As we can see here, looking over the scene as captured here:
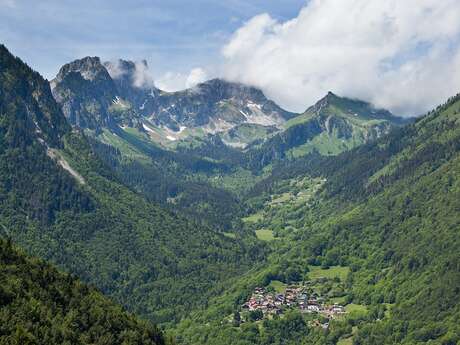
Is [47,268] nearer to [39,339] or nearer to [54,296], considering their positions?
[54,296]

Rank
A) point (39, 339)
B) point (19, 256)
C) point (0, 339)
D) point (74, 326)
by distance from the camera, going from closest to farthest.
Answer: point (0, 339), point (39, 339), point (74, 326), point (19, 256)

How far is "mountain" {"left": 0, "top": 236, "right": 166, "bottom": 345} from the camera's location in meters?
149

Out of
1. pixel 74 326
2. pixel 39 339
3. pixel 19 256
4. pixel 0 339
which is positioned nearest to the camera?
pixel 0 339

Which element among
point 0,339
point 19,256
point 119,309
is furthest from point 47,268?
point 0,339

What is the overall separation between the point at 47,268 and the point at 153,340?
105 feet

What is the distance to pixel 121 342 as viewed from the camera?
169750mm

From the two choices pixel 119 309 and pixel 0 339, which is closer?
pixel 0 339

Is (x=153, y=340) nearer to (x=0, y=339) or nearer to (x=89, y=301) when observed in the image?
(x=89, y=301)

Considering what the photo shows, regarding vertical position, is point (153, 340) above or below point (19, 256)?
below

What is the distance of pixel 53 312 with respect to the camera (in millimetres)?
163250

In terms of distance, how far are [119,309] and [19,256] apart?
95.2ft

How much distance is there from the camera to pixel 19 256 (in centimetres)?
17750

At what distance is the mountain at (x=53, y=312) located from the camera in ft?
489

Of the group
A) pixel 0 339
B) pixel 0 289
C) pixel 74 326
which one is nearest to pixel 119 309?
pixel 74 326
